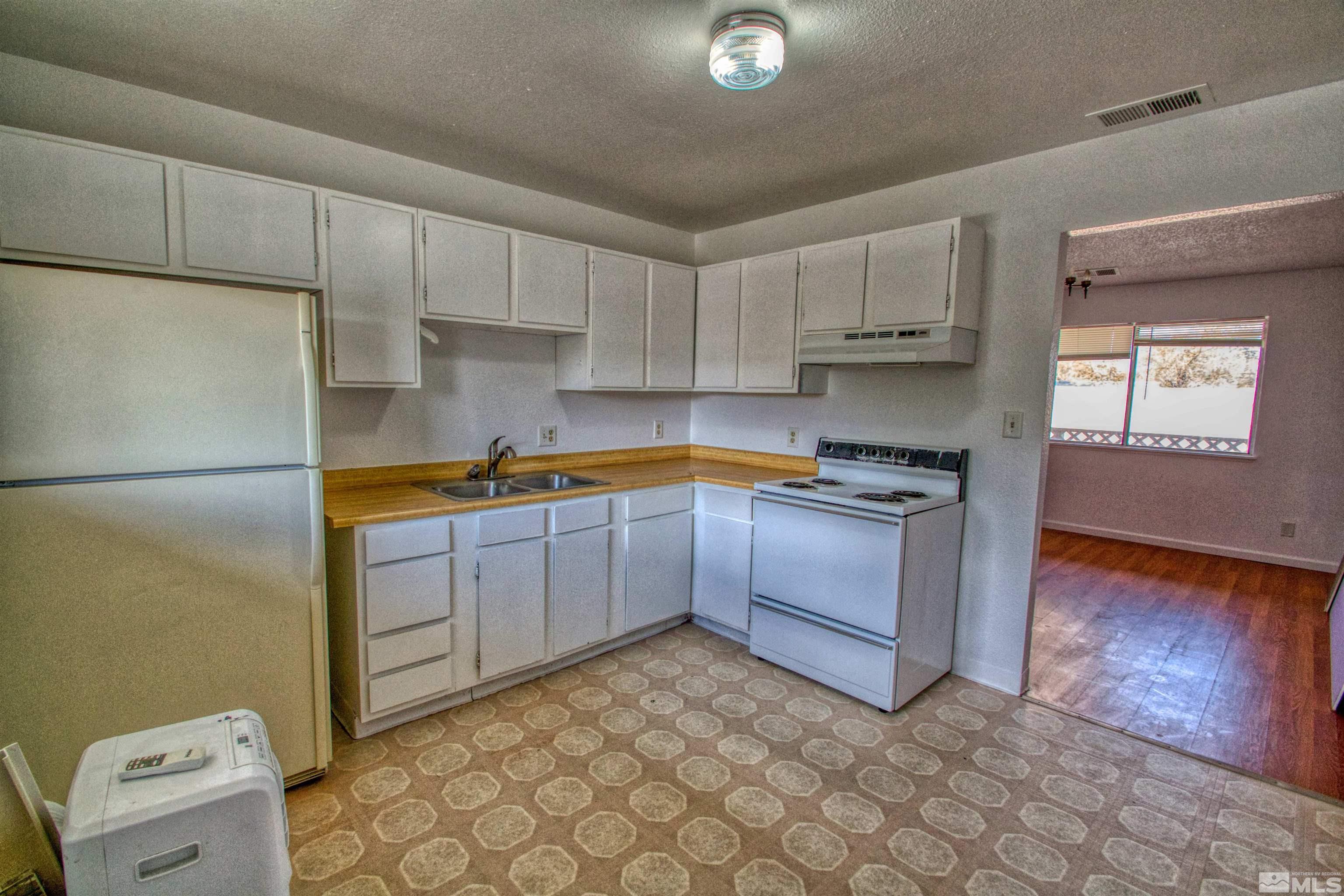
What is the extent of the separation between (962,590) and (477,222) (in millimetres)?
2922

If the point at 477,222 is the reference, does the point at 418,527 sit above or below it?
below

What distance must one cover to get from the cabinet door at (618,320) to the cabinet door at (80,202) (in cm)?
181

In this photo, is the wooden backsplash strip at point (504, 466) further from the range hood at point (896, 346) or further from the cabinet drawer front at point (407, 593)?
the range hood at point (896, 346)

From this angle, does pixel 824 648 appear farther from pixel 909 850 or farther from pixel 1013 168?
pixel 1013 168

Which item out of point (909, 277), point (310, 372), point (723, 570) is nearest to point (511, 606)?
point (723, 570)

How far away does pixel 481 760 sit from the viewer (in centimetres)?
223

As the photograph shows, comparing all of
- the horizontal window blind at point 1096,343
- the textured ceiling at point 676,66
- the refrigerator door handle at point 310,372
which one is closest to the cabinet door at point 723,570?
the textured ceiling at point 676,66

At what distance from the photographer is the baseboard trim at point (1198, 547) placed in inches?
189

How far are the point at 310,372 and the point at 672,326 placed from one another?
2134 mm

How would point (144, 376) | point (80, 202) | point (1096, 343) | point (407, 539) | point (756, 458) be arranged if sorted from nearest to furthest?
1. point (144, 376)
2. point (80, 202)
3. point (407, 539)
4. point (756, 458)
5. point (1096, 343)

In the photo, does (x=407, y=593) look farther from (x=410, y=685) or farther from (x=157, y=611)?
(x=157, y=611)

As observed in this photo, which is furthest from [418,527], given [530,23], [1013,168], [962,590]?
[1013,168]

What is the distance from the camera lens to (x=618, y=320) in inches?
132

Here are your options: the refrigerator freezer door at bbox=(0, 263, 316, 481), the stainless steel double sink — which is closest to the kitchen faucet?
the stainless steel double sink
